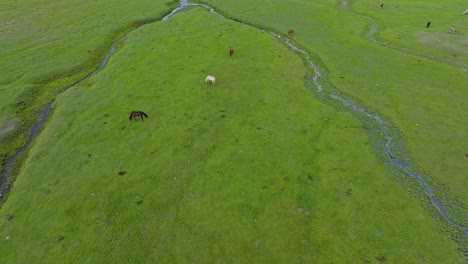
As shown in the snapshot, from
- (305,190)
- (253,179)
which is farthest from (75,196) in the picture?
(305,190)

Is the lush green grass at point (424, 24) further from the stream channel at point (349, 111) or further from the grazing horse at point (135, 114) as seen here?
the grazing horse at point (135, 114)

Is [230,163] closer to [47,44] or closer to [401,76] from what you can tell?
[401,76]

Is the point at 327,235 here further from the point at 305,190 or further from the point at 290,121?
the point at 290,121

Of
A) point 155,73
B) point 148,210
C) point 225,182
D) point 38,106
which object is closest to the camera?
point 148,210

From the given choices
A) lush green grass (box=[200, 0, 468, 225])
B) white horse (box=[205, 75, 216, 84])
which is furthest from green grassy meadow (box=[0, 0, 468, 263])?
white horse (box=[205, 75, 216, 84])

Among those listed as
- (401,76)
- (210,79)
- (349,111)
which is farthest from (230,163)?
(401,76)
